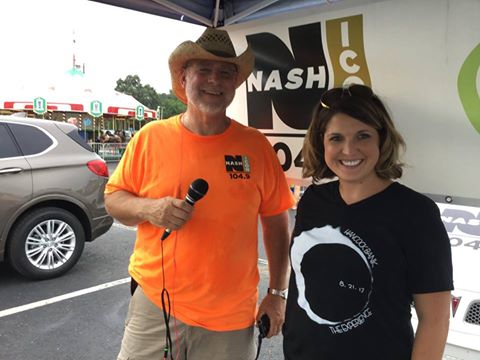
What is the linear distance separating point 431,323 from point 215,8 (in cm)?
228

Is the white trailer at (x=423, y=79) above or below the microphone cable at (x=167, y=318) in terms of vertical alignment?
above

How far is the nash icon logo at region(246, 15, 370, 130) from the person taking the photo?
2121 mm

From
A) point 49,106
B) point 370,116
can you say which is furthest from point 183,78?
point 49,106

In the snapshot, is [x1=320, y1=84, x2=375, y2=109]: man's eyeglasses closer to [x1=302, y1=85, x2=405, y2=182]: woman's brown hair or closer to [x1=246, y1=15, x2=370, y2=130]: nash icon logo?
[x1=302, y1=85, x2=405, y2=182]: woman's brown hair

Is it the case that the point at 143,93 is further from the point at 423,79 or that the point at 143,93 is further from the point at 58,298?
the point at 423,79

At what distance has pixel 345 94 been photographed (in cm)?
153

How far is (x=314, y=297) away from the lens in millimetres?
1441

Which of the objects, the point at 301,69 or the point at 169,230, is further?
the point at 301,69

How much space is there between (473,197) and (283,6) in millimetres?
1525

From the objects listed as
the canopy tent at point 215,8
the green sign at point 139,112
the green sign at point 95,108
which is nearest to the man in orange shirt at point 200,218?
the canopy tent at point 215,8

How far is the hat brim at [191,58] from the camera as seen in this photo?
1857 mm

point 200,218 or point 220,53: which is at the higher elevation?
point 220,53

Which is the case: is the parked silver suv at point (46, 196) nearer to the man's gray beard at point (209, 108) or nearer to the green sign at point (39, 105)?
A: the man's gray beard at point (209, 108)

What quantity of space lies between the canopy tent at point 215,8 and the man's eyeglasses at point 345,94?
37.3 inches
